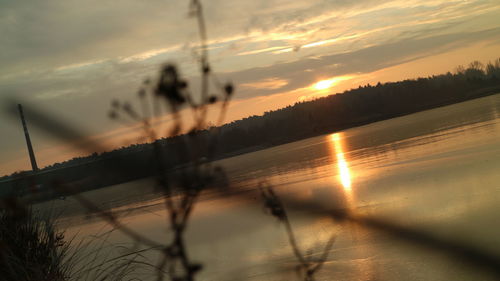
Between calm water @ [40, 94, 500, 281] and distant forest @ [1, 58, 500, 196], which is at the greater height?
distant forest @ [1, 58, 500, 196]

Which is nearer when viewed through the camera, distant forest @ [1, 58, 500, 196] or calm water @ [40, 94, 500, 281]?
calm water @ [40, 94, 500, 281]

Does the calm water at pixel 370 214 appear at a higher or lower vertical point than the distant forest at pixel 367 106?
lower

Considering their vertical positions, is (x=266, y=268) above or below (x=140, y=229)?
below

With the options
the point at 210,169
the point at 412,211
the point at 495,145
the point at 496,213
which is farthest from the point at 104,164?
the point at 495,145

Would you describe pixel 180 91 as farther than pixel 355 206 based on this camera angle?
No

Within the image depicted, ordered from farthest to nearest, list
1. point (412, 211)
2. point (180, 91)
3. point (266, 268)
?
point (412, 211), point (266, 268), point (180, 91)

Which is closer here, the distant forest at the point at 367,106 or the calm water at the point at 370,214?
the calm water at the point at 370,214

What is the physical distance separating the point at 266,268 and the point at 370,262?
4.84 ft

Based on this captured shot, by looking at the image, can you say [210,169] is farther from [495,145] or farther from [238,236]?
[495,145]

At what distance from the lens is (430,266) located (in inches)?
247

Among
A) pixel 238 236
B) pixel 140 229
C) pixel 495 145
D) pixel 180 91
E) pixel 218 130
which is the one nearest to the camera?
pixel 180 91

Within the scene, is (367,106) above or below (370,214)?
above

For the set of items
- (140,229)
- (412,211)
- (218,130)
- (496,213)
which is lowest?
(218,130)

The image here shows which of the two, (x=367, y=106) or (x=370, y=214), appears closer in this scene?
(x=370, y=214)
